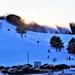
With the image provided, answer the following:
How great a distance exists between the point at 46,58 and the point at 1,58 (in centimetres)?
1040

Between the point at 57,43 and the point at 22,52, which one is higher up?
the point at 57,43

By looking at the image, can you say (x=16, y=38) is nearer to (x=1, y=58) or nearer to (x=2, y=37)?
(x=2, y=37)

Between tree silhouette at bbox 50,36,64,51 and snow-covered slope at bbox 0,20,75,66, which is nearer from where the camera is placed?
snow-covered slope at bbox 0,20,75,66

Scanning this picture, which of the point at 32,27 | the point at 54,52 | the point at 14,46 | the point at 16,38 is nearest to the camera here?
the point at 54,52

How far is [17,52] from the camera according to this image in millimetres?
98938

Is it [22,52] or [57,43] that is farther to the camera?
[57,43]

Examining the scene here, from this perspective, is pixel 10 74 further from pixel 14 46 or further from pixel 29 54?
pixel 14 46

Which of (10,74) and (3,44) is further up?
(3,44)

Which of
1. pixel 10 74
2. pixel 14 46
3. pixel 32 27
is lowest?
pixel 10 74

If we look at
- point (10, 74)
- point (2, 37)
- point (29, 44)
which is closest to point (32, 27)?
point (2, 37)

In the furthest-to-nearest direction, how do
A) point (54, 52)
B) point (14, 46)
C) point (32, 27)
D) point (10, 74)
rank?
point (32, 27), point (14, 46), point (54, 52), point (10, 74)

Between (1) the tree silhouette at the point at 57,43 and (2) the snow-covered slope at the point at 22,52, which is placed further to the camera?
(1) the tree silhouette at the point at 57,43

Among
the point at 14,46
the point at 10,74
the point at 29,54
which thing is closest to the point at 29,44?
the point at 14,46

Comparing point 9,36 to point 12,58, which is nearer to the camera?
point 12,58
